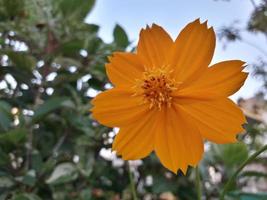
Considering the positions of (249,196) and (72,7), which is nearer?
(249,196)

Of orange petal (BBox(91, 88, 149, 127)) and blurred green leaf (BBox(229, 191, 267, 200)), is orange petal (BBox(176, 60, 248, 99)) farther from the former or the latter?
blurred green leaf (BBox(229, 191, 267, 200))

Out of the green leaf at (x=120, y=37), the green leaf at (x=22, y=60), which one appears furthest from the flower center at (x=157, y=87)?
the green leaf at (x=120, y=37)

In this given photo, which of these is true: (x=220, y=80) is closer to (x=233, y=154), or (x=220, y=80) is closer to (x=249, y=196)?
(x=249, y=196)

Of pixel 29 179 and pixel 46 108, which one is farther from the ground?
pixel 46 108

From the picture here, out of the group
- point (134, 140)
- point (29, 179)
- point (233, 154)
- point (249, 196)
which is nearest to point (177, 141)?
point (134, 140)

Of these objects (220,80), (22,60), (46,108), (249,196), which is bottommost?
(249,196)

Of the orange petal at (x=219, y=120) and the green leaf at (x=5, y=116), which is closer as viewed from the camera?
the orange petal at (x=219, y=120)

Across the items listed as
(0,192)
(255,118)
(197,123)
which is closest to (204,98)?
(197,123)

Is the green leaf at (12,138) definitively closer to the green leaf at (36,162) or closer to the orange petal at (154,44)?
the green leaf at (36,162)

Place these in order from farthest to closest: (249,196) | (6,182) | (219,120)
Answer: (6,182) → (249,196) → (219,120)
